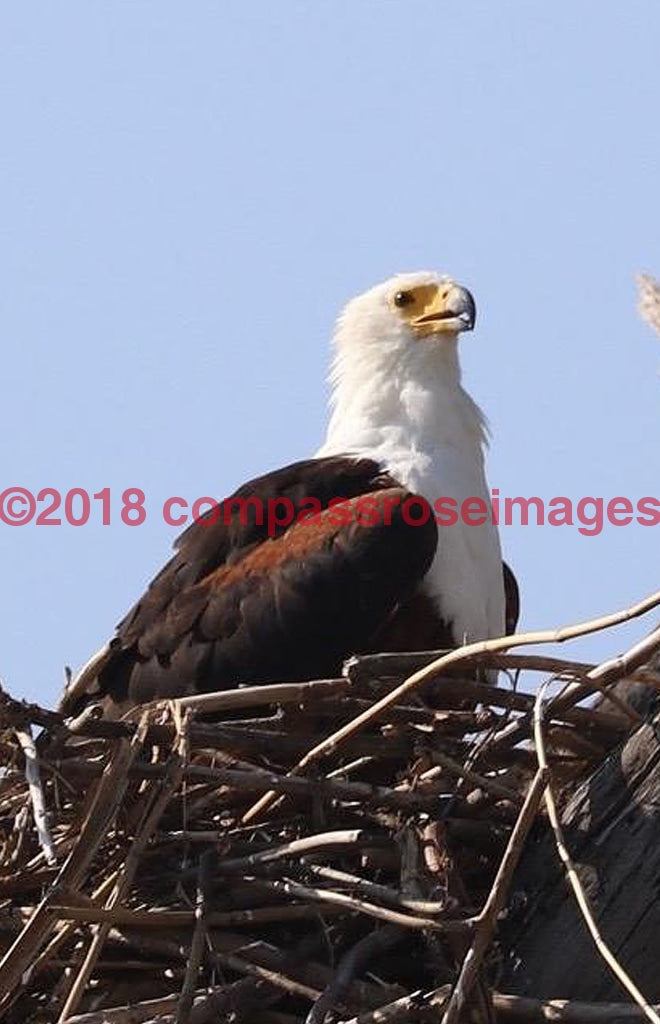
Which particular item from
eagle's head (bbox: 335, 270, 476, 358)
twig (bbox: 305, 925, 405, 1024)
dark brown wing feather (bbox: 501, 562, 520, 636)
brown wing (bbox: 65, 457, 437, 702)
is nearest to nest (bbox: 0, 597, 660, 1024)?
twig (bbox: 305, 925, 405, 1024)

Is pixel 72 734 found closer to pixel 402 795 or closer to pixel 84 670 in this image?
pixel 402 795

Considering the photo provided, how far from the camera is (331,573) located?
662cm

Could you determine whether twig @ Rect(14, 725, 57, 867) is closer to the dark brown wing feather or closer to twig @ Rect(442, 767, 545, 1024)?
twig @ Rect(442, 767, 545, 1024)

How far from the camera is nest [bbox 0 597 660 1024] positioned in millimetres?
4973

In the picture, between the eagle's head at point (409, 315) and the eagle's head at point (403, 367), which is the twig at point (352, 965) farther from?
the eagle's head at point (409, 315)

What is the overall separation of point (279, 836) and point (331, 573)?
1.31 metres

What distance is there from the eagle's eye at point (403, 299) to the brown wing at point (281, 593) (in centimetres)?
99

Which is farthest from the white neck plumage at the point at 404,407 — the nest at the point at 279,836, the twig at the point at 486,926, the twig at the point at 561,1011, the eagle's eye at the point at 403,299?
the twig at the point at 561,1011

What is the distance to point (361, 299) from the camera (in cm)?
794

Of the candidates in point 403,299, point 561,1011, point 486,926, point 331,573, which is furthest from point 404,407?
point 561,1011

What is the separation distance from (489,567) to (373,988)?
219 centimetres

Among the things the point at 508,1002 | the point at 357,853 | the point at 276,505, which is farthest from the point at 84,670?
the point at 508,1002

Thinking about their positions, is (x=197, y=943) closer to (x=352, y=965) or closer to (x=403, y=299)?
(x=352, y=965)

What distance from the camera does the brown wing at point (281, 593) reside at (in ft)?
21.6
